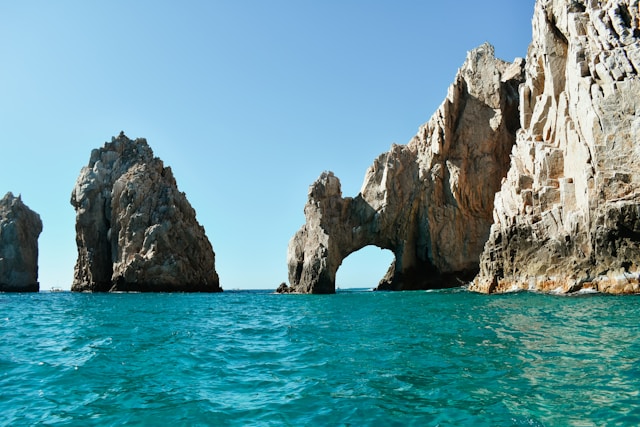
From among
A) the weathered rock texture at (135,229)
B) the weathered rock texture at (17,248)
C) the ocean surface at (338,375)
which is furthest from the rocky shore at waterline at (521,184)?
the weathered rock texture at (17,248)

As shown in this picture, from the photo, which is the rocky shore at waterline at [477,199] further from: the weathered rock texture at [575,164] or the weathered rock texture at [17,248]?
the weathered rock texture at [17,248]

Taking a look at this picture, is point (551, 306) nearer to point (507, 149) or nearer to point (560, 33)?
point (560, 33)

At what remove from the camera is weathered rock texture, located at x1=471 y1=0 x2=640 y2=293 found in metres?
25.8

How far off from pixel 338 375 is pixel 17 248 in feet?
291

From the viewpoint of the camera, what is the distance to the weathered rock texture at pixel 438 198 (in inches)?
2126

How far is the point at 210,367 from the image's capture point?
35.0 feet

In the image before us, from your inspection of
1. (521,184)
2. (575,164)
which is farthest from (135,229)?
(575,164)

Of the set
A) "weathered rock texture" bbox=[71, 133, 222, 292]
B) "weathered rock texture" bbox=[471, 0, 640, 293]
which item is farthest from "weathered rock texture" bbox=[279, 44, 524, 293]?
"weathered rock texture" bbox=[71, 133, 222, 292]

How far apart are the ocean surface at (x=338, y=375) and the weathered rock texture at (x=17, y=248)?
76.5 metres

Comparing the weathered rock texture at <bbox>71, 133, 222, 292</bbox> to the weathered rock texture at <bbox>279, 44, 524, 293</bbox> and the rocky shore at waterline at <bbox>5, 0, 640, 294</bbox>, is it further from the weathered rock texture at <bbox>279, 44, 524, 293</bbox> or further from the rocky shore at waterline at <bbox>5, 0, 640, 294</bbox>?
the weathered rock texture at <bbox>279, 44, 524, 293</bbox>

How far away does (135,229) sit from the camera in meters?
65.2

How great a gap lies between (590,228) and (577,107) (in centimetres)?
851

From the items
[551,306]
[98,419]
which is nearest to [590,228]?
[551,306]

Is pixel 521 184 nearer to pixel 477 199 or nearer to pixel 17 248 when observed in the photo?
pixel 477 199
